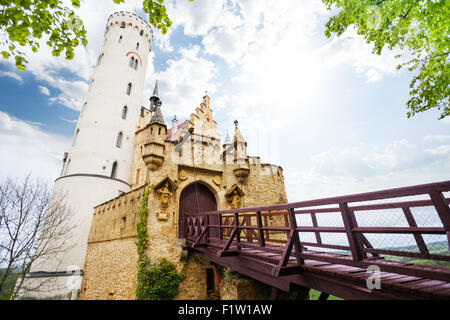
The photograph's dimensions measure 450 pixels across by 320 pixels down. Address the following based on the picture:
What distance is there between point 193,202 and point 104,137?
11653 millimetres

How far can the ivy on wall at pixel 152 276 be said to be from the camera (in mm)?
7961

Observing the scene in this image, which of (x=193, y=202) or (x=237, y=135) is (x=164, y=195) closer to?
(x=193, y=202)

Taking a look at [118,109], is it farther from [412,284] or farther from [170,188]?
[412,284]

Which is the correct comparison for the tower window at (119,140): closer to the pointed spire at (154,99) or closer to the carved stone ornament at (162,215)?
the pointed spire at (154,99)

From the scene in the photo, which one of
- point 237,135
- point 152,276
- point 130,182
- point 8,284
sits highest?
point 237,135

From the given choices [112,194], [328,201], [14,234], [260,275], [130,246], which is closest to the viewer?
[328,201]

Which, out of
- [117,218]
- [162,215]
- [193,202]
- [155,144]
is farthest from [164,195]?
[117,218]

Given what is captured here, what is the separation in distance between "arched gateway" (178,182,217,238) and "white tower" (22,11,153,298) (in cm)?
875

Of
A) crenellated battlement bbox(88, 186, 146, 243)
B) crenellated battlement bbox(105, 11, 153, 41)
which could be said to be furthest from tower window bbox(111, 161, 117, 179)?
crenellated battlement bbox(105, 11, 153, 41)

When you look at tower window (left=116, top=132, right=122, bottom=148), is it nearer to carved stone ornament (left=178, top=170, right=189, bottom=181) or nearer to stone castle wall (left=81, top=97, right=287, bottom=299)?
stone castle wall (left=81, top=97, right=287, bottom=299)

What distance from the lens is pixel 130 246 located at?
944cm

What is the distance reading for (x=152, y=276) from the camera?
26.8 ft

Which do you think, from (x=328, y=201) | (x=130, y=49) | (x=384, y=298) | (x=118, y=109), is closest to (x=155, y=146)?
(x=328, y=201)
